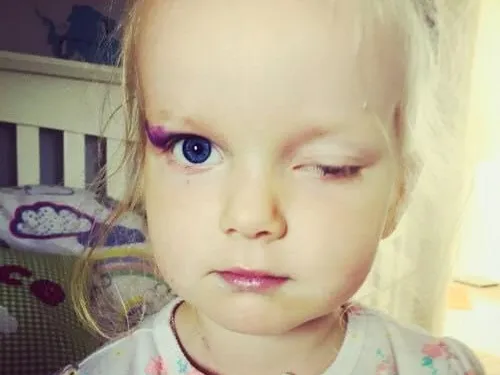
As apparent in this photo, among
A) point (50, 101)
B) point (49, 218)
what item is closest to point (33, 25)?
point (50, 101)

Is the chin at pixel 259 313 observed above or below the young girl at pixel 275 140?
below

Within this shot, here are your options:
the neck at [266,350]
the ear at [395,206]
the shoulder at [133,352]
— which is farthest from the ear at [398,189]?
the shoulder at [133,352]

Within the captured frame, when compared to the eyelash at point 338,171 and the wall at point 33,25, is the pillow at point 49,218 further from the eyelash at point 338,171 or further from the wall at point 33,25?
the eyelash at point 338,171

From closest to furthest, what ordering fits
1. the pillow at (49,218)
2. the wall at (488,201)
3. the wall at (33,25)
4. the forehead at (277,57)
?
the forehead at (277,57)
the pillow at (49,218)
the wall at (33,25)
the wall at (488,201)

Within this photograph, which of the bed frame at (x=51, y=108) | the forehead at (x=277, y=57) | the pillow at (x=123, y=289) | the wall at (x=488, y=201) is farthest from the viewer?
the wall at (x=488, y=201)

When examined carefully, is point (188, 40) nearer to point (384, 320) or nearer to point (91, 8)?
point (384, 320)

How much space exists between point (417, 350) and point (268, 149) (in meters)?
0.31

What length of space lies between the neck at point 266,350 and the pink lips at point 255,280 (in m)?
0.10

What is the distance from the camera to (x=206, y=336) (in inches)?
26.3

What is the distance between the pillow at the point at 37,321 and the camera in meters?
0.96

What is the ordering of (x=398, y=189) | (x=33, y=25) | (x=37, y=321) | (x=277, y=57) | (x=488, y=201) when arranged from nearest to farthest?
1. (x=277, y=57)
2. (x=398, y=189)
3. (x=37, y=321)
4. (x=33, y=25)
5. (x=488, y=201)

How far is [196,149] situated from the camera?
0.56 m

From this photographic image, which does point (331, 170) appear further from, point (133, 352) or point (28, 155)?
point (28, 155)

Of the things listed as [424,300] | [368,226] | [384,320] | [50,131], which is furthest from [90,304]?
[424,300]
